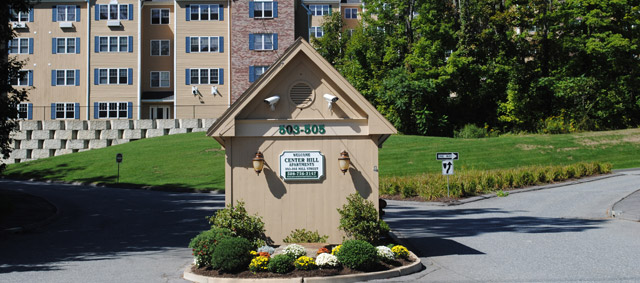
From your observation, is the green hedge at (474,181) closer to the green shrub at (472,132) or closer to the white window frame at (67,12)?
the green shrub at (472,132)

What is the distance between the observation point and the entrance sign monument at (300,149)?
12.6m

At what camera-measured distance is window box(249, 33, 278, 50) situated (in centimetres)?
5250

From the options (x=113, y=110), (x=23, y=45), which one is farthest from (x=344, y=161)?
(x=23, y=45)

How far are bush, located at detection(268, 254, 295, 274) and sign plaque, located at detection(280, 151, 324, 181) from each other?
2354 mm

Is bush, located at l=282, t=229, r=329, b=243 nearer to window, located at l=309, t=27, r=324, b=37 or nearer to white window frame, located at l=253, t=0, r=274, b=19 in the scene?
white window frame, located at l=253, t=0, r=274, b=19

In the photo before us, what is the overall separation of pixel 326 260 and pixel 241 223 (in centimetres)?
225

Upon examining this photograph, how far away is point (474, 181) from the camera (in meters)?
30.7

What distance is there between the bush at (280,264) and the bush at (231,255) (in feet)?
1.91

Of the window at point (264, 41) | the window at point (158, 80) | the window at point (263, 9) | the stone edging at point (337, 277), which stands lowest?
the stone edging at point (337, 277)

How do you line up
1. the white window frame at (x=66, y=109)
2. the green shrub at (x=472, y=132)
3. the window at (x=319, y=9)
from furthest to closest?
the window at (x=319, y=9) < the white window frame at (x=66, y=109) < the green shrub at (x=472, y=132)

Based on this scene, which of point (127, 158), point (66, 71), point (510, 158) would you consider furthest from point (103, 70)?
point (510, 158)

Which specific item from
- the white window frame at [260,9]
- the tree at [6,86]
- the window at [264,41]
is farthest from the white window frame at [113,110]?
the tree at [6,86]

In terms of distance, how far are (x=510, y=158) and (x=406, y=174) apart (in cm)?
867

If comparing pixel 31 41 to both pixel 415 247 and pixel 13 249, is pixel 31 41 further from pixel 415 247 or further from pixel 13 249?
pixel 415 247
